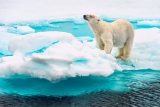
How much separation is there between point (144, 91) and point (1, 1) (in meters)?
1.87

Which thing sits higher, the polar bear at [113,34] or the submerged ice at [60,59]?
the polar bear at [113,34]

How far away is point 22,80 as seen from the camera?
319 cm

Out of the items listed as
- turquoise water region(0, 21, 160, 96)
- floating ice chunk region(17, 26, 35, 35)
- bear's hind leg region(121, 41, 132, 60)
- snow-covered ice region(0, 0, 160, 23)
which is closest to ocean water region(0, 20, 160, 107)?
turquoise water region(0, 21, 160, 96)

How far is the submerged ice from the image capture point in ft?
9.87

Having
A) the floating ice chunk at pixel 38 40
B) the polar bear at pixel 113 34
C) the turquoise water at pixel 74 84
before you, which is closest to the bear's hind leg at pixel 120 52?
the polar bear at pixel 113 34

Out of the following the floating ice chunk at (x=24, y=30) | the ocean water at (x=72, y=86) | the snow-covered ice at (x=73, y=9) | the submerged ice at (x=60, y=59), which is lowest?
the ocean water at (x=72, y=86)

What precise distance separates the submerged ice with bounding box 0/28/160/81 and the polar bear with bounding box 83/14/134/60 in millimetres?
119

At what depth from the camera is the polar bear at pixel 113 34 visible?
3.59m

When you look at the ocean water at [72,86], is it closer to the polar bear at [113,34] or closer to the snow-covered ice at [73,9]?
the polar bear at [113,34]

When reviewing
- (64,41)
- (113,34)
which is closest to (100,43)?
(113,34)

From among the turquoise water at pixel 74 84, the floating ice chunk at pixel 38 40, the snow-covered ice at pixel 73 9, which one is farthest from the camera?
the snow-covered ice at pixel 73 9

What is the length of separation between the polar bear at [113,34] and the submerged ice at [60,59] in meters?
0.12

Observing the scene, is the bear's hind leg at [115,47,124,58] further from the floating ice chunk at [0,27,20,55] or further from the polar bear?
the floating ice chunk at [0,27,20,55]

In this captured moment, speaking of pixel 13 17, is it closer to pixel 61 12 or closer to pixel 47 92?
pixel 61 12
